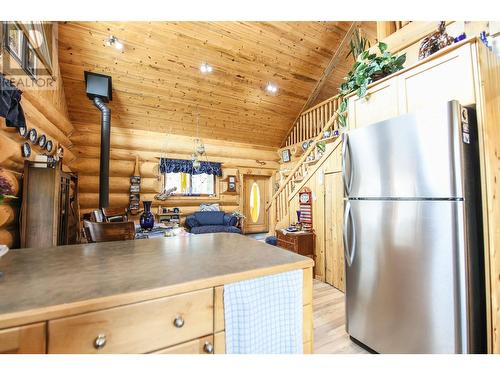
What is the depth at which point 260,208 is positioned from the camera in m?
7.68

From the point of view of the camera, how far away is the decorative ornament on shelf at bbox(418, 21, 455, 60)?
67.3 inches

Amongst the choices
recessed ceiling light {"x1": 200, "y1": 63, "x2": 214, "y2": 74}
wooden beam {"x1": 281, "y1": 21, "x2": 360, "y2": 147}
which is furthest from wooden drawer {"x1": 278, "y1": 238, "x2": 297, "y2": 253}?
wooden beam {"x1": 281, "y1": 21, "x2": 360, "y2": 147}

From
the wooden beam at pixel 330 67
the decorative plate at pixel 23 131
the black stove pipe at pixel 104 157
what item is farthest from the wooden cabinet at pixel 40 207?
the wooden beam at pixel 330 67

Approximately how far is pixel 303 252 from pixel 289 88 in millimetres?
Answer: 4418

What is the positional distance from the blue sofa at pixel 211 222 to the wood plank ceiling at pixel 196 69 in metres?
2.27

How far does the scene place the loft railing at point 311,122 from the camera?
19.5 ft

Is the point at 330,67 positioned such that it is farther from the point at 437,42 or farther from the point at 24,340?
the point at 24,340

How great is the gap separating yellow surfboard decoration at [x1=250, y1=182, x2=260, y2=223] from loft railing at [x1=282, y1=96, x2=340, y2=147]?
1.73m

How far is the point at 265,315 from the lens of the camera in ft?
3.31

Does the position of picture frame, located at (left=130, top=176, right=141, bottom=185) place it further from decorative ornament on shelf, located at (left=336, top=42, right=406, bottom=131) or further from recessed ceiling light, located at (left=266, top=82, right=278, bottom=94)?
decorative ornament on shelf, located at (left=336, top=42, right=406, bottom=131)

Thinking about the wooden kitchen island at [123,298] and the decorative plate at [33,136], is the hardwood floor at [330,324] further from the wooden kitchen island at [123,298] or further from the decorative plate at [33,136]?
the decorative plate at [33,136]

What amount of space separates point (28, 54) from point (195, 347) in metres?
3.77

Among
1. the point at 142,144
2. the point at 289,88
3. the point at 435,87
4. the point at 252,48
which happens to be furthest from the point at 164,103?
the point at 435,87
